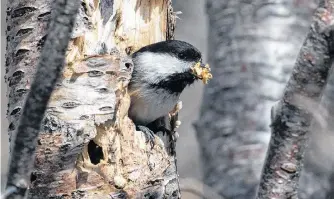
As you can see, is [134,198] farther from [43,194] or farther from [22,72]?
[22,72]

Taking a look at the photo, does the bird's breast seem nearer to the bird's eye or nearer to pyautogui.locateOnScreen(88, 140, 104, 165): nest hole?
the bird's eye

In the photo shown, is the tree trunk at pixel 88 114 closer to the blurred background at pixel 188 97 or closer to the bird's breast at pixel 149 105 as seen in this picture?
the bird's breast at pixel 149 105

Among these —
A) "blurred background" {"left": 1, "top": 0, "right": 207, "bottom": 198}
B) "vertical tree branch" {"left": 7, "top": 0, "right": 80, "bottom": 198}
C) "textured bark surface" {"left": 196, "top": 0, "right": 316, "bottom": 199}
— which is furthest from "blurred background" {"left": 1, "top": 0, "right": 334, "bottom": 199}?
"vertical tree branch" {"left": 7, "top": 0, "right": 80, "bottom": 198}

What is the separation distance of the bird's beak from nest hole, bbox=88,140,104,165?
0.54m

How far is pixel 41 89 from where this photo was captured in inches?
47.1

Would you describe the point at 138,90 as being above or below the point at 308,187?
above

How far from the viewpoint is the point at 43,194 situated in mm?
2021

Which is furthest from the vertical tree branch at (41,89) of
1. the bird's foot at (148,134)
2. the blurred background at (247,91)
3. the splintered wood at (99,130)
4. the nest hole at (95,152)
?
the blurred background at (247,91)

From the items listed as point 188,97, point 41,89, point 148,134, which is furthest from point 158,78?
point 188,97

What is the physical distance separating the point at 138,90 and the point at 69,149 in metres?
0.55

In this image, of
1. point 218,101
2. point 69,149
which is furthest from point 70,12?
point 218,101

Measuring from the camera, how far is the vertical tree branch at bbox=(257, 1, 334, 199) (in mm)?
1419

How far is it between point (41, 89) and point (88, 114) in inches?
35.4

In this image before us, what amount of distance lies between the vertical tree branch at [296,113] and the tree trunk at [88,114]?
2.34 feet
